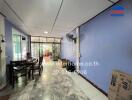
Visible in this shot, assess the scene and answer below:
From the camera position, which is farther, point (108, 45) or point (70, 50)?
point (70, 50)

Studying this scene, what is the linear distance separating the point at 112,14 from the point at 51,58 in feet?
27.6

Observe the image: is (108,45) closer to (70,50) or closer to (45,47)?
(70,50)

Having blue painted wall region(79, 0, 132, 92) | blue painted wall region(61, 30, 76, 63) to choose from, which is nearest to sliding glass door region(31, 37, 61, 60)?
blue painted wall region(61, 30, 76, 63)

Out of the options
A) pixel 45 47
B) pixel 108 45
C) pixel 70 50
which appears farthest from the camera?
pixel 45 47

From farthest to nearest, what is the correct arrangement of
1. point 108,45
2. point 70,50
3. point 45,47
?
point 45,47
point 70,50
point 108,45

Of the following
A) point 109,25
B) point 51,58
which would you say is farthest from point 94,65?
point 51,58

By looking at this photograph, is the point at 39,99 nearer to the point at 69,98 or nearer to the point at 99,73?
the point at 69,98

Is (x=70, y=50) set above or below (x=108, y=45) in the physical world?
below

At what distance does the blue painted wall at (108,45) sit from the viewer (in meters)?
1.99

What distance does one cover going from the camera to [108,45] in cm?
255

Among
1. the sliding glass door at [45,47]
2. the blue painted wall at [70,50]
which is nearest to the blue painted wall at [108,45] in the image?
the blue painted wall at [70,50]

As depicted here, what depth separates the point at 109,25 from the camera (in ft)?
8.20

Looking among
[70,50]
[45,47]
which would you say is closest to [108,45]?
[70,50]

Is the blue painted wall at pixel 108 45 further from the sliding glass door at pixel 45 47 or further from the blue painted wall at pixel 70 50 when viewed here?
the sliding glass door at pixel 45 47
